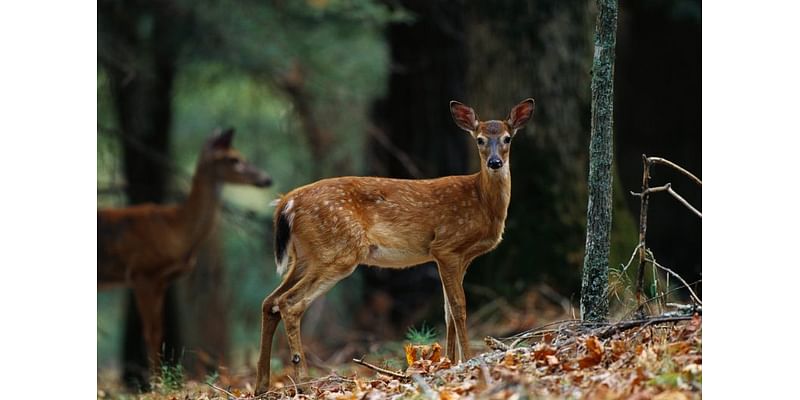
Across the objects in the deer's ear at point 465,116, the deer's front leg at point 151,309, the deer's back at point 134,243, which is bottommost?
the deer's front leg at point 151,309

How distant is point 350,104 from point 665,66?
3615 millimetres

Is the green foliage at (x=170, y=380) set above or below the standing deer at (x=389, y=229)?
below

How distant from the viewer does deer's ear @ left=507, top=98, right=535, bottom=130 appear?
18.2ft

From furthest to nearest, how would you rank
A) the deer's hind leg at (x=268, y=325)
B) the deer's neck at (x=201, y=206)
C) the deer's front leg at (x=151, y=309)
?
the deer's neck at (x=201, y=206) < the deer's front leg at (x=151, y=309) < the deer's hind leg at (x=268, y=325)

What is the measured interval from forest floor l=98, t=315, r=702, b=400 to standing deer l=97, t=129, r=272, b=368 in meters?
4.38

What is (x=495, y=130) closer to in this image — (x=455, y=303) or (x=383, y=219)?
(x=383, y=219)

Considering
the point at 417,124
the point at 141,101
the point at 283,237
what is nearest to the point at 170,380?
the point at 283,237

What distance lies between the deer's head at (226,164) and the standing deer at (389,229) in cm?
459

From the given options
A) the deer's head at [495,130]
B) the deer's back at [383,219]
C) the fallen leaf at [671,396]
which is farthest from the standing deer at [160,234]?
the fallen leaf at [671,396]

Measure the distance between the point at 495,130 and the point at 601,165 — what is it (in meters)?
0.73

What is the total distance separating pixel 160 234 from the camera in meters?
9.83

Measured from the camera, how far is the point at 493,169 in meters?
5.53

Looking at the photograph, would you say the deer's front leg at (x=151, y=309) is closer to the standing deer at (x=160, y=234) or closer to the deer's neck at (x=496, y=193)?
the standing deer at (x=160, y=234)

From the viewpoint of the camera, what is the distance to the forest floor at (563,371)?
12.9 ft
